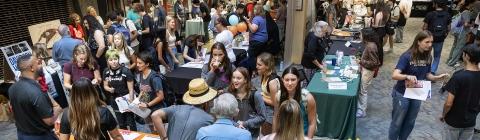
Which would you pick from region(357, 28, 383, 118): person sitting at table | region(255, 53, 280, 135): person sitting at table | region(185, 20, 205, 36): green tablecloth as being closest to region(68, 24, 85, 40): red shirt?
region(185, 20, 205, 36): green tablecloth

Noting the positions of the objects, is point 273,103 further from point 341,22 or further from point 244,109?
point 341,22

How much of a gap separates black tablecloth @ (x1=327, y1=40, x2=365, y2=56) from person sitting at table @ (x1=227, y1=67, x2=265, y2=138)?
3505 millimetres

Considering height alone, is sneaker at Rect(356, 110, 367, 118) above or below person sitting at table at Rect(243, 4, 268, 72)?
below

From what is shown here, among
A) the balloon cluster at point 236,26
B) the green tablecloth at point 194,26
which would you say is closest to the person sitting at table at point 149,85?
the balloon cluster at point 236,26

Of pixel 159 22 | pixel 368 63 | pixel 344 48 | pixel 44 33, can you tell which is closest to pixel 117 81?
pixel 368 63

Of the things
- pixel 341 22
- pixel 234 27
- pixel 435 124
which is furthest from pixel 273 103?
pixel 341 22

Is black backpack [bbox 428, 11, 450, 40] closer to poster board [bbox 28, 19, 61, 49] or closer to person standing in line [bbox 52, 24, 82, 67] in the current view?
person standing in line [bbox 52, 24, 82, 67]

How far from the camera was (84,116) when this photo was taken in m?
2.66

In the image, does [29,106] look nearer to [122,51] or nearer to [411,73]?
[122,51]

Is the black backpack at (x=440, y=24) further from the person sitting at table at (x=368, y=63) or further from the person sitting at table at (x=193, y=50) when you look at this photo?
the person sitting at table at (x=193, y=50)

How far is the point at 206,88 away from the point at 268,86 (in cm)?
80

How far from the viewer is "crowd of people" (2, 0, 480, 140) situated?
2.69 metres

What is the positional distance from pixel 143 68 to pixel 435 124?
168 inches

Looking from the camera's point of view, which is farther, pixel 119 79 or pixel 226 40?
pixel 226 40
